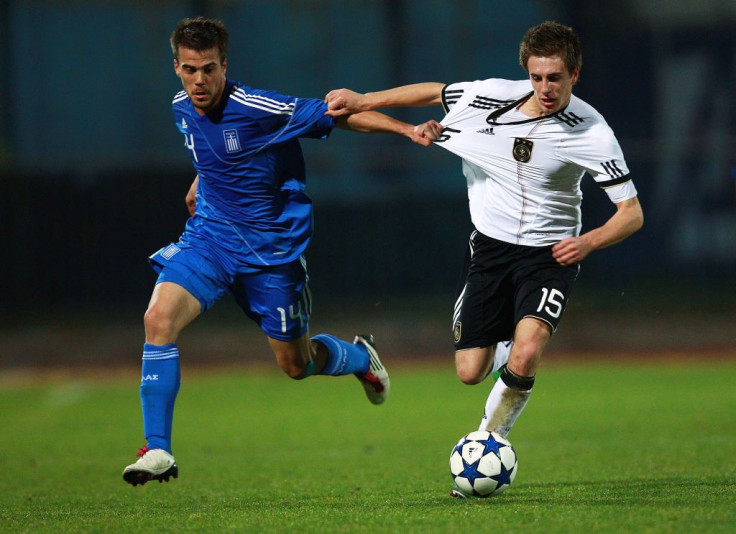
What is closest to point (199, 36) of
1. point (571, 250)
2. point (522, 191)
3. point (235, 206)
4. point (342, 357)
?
point (235, 206)

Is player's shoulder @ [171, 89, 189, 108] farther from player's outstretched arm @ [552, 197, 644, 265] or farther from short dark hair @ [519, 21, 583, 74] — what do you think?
player's outstretched arm @ [552, 197, 644, 265]

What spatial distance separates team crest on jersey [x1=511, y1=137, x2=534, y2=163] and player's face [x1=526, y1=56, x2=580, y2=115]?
236mm

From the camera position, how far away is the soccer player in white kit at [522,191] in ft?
19.3

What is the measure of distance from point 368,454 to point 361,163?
9.83 m

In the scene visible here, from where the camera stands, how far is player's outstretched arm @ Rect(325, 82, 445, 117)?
628 centimetres

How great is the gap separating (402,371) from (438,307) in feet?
7.57

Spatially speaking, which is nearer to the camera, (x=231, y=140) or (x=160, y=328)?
(x=160, y=328)

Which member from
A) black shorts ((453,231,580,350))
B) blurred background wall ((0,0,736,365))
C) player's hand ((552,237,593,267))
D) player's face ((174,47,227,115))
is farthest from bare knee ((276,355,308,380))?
blurred background wall ((0,0,736,365))

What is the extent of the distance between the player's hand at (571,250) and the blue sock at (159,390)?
208 cm

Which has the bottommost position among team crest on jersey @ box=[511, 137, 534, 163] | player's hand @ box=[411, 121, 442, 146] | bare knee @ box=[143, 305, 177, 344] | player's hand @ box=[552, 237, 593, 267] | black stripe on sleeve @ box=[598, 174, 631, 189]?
bare knee @ box=[143, 305, 177, 344]

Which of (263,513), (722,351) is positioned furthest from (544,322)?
(722,351)

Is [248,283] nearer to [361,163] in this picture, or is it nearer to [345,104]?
[345,104]

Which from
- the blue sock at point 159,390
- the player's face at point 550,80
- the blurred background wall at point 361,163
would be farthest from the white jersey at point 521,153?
the blurred background wall at point 361,163

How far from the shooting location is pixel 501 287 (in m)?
6.42
